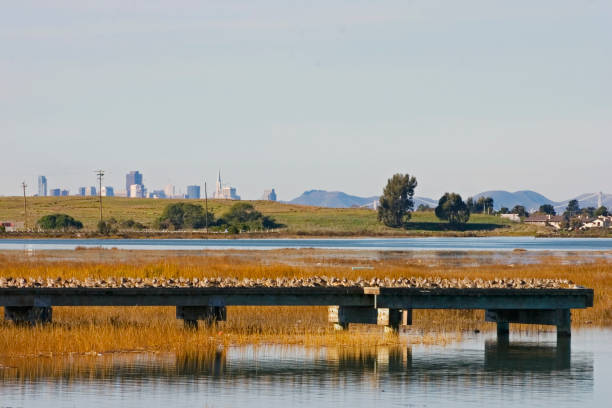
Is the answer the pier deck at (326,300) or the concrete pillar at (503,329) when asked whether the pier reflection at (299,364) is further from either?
the concrete pillar at (503,329)

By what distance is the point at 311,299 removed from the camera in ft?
115

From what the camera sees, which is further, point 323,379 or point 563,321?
point 563,321

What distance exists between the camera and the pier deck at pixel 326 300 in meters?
34.0

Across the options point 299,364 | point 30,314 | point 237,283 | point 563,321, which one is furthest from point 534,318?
point 30,314

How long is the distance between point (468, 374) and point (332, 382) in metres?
3.98

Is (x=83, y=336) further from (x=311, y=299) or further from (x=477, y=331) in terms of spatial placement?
(x=477, y=331)

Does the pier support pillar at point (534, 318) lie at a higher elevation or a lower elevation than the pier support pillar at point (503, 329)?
higher

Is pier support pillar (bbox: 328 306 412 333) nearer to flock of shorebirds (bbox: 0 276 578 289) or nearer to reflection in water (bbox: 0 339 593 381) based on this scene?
flock of shorebirds (bbox: 0 276 578 289)

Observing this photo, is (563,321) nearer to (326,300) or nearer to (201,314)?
(326,300)

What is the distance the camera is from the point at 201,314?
3525 cm

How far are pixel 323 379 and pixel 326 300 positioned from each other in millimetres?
7391

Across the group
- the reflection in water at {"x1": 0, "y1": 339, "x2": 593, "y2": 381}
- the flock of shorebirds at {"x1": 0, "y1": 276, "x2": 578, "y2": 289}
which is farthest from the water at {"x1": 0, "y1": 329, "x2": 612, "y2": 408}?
the flock of shorebirds at {"x1": 0, "y1": 276, "x2": 578, "y2": 289}

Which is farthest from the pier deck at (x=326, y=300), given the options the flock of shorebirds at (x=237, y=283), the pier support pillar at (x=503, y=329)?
the flock of shorebirds at (x=237, y=283)

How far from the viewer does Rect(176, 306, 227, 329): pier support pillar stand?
115 feet
